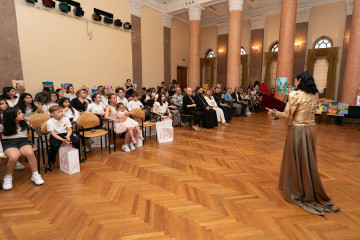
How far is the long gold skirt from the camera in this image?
2.44 m

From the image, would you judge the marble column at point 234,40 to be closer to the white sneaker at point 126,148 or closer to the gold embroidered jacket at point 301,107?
the white sneaker at point 126,148

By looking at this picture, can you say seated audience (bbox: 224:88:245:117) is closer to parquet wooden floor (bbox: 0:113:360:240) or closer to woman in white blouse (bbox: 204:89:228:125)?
woman in white blouse (bbox: 204:89:228:125)

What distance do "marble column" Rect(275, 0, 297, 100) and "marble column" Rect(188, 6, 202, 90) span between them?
14.0 ft

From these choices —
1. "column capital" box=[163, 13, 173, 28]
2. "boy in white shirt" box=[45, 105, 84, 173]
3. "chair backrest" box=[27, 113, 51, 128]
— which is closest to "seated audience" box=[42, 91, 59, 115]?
"chair backrest" box=[27, 113, 51, 128]

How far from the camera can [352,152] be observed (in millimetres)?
4625

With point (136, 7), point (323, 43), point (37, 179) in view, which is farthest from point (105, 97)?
point (323, 43)

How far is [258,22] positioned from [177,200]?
44.0 ft

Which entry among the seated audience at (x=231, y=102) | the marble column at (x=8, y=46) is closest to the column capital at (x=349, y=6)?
the seated audience at (x=231, y=102)

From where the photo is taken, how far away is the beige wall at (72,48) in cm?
664

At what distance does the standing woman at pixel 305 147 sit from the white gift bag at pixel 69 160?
3.07 meters

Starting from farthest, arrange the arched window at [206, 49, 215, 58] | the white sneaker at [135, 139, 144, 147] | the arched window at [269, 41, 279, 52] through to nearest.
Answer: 1. the arched window at [206, 49, 215, 58]
2. the arched window at [269, 41, 279, 52]
3. the white sneaker at [135, 139, 144, 147]

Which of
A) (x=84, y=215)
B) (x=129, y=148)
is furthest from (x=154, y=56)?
(x=84, y=215)

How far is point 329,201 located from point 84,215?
9.35 ft

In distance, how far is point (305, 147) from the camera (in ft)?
7.97
